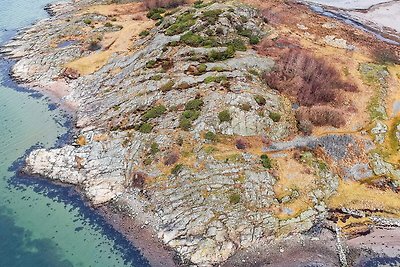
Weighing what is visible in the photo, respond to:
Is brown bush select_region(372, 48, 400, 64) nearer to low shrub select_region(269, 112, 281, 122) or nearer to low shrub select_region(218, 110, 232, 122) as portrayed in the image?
low shrub select_region(269, 112, 281, 122)

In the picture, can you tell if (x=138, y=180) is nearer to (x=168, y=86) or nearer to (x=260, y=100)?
(x=168, y=86)

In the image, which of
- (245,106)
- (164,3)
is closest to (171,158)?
(245,106)

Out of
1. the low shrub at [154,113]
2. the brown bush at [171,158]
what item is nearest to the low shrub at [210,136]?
the brown bush at [171,158]

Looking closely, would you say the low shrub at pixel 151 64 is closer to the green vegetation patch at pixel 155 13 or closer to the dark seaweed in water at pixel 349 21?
the green vegetation patch at pixel 155 13

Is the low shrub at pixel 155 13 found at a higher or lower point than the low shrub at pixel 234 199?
higher

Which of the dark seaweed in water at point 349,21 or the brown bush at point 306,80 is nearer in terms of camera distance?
the brown bush at point 306,80

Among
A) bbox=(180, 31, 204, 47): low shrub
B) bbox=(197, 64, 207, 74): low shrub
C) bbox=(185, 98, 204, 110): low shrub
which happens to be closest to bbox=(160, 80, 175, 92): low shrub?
bbox=(197, 64, 207, 74): low shrub

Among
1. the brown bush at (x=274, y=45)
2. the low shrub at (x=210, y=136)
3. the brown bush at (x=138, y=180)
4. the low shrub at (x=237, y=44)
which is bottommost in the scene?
the brown bush at (x=138, y=180)
